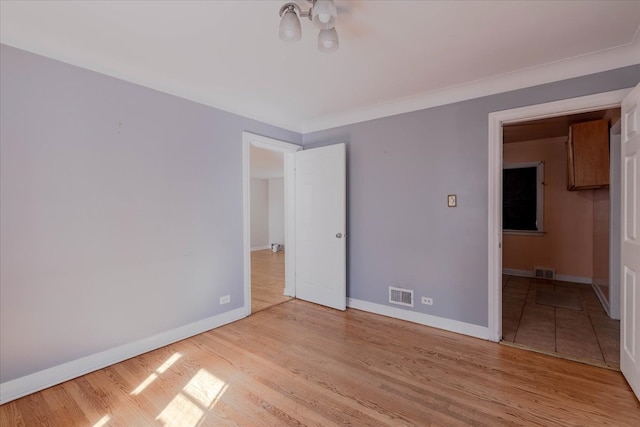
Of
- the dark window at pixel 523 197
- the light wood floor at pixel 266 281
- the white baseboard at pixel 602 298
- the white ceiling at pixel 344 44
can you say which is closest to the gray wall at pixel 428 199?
the white ceiling at pixel 344 44

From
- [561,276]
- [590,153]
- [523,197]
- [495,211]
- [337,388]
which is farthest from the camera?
[523,197]

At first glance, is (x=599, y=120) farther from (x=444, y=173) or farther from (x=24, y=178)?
(x=24, y=178)

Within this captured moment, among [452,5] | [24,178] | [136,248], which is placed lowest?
[136,248]

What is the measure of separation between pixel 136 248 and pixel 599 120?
5437 mm

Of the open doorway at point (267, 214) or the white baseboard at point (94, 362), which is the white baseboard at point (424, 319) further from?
the open doorway at point (267, 214)

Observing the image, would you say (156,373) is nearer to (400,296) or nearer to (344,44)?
(400,296)

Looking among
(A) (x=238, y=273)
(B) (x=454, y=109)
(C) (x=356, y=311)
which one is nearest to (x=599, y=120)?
(B) (x=454, y=109)

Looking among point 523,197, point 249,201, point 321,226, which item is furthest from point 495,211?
point 523,197

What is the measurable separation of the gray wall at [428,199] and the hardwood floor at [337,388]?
0.62m

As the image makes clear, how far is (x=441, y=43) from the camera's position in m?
2.07

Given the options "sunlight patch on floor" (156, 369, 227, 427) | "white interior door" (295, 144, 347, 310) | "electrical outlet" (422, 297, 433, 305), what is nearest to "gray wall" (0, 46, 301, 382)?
"sunlight patch on floor" (156, 369, 227, 427)

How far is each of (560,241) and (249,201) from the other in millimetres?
5173

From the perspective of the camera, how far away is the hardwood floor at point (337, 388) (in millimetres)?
1749

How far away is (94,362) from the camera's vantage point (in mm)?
2244
